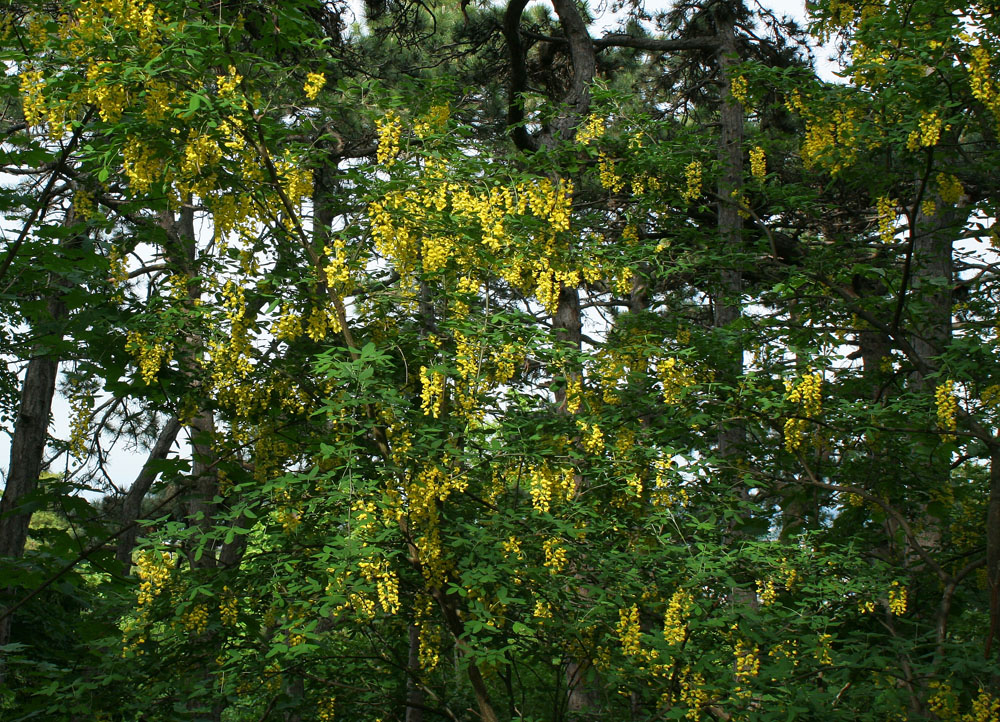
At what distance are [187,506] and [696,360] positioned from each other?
254 inches

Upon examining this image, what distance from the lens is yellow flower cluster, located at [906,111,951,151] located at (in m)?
4.82

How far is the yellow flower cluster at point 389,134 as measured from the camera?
4.80 meters

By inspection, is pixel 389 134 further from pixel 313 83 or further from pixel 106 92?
pixel 106 92

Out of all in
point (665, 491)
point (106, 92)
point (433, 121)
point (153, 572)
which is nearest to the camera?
point (106, 92)

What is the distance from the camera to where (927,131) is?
4855 mm

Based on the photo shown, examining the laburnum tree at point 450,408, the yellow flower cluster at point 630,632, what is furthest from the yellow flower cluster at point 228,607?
A: the yellow flower cluster at point 630,632

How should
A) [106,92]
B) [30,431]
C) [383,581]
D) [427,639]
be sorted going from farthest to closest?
[30,431], [427,639], [106,92], [383,581]

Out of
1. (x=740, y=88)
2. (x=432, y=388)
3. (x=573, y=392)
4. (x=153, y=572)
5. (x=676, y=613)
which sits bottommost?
(x=676, y=613)

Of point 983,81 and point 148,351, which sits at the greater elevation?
point 983,81

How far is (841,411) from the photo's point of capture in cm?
529

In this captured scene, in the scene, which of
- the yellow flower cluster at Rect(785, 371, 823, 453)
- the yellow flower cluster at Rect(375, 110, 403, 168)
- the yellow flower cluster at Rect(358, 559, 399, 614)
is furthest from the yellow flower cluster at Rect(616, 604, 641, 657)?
the yellow flower cluster at Rect(375, 110, 403, 168)

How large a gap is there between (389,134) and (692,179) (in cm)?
210

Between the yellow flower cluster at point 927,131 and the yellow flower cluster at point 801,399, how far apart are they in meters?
1.43

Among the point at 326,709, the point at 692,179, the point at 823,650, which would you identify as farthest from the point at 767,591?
the point at 692,179
